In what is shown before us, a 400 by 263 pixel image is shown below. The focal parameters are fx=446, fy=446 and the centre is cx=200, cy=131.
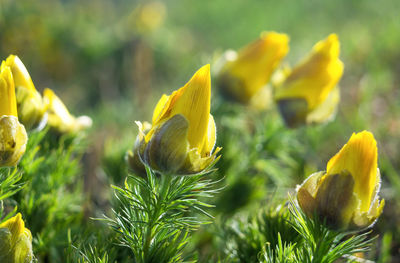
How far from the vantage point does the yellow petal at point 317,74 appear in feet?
3.49

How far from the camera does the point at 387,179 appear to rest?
145 centimetres

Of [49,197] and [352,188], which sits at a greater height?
[352,188]

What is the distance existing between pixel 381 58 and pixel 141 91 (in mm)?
1286

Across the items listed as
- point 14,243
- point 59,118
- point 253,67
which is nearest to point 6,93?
point 14,243

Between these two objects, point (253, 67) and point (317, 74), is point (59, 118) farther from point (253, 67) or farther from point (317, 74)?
point (317, 74)

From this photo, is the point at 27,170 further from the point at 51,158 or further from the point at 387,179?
the point at 387,179

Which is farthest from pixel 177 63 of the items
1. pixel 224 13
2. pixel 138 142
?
pixel 138 142

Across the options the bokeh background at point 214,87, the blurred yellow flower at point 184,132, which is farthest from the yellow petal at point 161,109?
the bokeh background at point 214,87

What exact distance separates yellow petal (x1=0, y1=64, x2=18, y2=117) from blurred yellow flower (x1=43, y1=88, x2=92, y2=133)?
263 mm

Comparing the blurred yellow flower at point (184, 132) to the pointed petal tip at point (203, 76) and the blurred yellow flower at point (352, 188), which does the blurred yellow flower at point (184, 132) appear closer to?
the pointed petal tip at point (203, 76)

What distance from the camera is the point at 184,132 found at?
0.62m

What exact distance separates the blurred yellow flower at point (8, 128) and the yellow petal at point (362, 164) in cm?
46

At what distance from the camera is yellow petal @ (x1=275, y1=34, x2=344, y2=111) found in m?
1.06

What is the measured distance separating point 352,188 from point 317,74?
514mm
